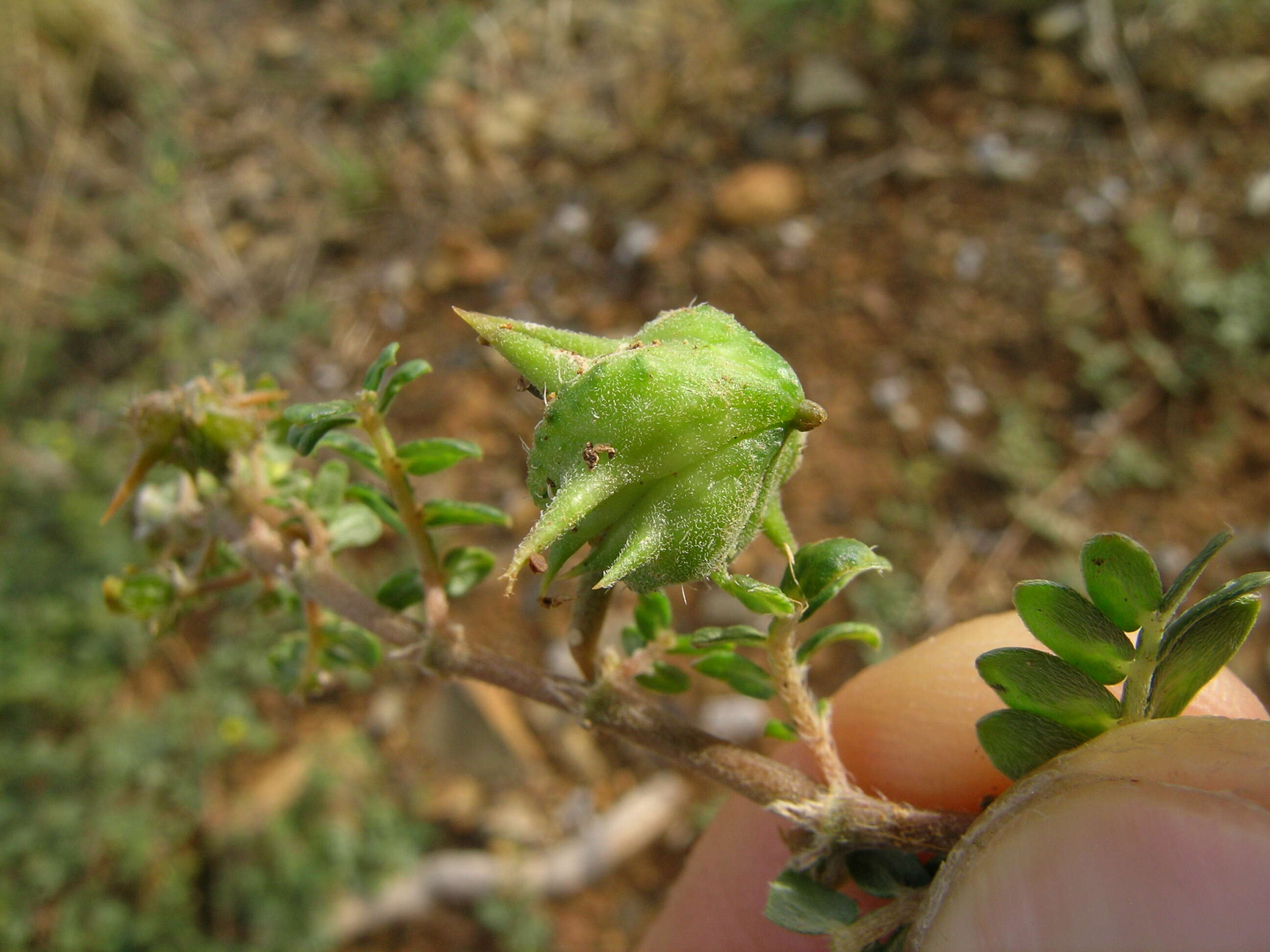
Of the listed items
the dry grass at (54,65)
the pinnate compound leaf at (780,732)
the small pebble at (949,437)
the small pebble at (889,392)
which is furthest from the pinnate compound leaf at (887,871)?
the dry grass at (54,65)

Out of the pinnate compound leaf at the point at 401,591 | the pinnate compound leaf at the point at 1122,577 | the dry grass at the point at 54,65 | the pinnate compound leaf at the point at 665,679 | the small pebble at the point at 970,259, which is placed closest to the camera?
the pinnate compound leaf at the point at 1122,577

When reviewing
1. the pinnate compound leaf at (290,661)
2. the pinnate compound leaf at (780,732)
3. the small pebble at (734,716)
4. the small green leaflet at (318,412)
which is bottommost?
the small pebble at (734,716)

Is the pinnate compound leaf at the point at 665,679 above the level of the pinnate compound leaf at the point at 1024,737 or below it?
below

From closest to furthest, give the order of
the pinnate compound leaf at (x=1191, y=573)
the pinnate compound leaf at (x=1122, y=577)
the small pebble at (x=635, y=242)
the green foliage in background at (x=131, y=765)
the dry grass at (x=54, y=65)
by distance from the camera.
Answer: the pinnate compound leaf at (x=1191, y=573) → the pinnate compound leaf at (x=1122, y=577) → the green foliage in background at (x=131, y=765) → the small pebble at (x=635, y=242) → the dry grass at (x=54, y=65)

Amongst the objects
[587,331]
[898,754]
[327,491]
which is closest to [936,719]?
[898,754]

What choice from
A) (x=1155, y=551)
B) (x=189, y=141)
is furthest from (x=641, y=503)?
(x=189, y=141)

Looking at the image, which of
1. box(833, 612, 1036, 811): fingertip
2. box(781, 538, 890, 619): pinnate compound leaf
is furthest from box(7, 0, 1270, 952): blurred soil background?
box(781, 538, 890, 619): pinnate compound leaf

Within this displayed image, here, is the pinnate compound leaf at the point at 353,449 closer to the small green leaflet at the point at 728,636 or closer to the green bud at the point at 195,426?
the green bud at the point at 195,426
